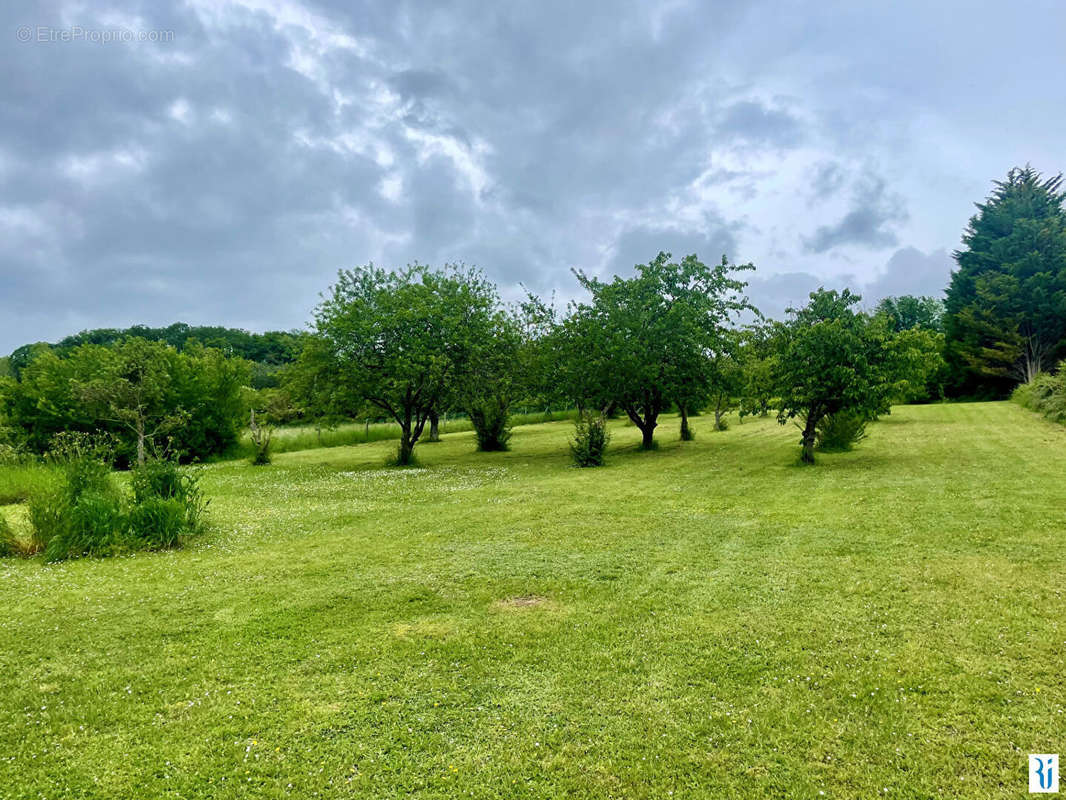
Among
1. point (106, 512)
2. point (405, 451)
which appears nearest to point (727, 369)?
point (405, 451)

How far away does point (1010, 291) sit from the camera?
43.3m

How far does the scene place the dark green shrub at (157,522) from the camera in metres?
8.81

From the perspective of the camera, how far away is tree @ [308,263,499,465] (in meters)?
19.5

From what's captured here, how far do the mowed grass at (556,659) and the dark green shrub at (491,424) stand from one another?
51.1 ft

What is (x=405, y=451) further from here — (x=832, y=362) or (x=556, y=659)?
(x=556, y=659)

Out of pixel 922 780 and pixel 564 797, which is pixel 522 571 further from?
pixel 922 780

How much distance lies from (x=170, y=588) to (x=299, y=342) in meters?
16.1

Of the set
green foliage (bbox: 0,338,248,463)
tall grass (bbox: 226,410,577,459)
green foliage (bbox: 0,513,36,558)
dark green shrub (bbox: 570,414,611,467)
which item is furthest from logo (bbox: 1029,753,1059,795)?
tall grass (bbox: 226,410,577,459)

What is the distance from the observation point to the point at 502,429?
1029 inches

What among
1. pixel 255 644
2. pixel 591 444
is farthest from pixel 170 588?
pixel 591 444

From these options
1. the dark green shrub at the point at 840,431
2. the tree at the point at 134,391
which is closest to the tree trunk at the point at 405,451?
the tree at the point at 134,391

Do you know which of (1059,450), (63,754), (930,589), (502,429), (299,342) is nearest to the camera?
(63,754)

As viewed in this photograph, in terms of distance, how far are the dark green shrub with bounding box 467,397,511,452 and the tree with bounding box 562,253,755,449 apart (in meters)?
4.53

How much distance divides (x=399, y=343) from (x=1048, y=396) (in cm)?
3061
